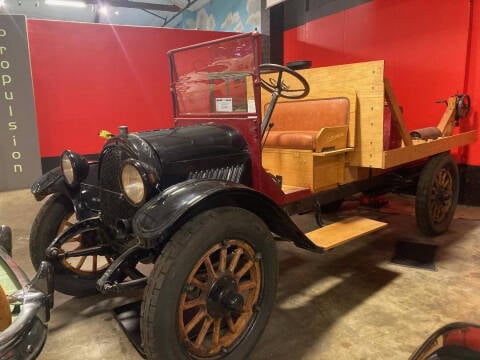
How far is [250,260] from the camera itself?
175cm

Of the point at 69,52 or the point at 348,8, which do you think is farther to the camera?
the point at 69,52

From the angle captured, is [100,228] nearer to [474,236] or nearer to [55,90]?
[474,236]

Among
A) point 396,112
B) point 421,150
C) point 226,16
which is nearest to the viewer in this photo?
point 396,112

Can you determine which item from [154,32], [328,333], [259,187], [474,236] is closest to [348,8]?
[154,32]

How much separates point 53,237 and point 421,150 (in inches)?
110

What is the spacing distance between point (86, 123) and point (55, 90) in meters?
0.67

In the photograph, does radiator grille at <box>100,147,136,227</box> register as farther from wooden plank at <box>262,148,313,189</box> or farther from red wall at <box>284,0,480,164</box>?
red wall at <box>284,0,480,164</box>

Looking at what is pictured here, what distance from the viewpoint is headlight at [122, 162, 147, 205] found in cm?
167

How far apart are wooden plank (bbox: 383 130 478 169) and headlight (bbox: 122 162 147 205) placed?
1.73 m

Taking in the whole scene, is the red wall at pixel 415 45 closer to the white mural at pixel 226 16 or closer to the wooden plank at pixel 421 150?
the wooden plank at pixel 421 150

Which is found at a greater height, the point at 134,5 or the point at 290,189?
the point at 134,5

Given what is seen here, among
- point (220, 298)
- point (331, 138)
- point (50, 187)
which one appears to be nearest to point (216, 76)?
point (331, 138)

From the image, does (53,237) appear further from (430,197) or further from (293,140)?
(430,197)

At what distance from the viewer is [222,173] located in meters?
2.01
